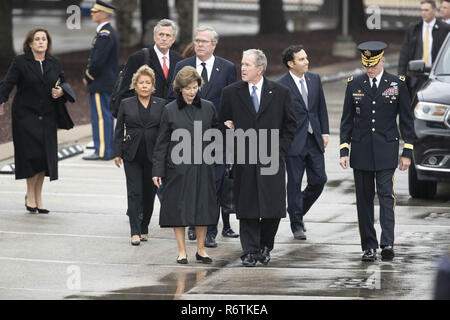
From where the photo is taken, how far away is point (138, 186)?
11.0 meters

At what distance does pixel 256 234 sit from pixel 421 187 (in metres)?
3.78

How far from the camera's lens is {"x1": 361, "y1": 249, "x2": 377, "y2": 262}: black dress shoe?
33.0 ft

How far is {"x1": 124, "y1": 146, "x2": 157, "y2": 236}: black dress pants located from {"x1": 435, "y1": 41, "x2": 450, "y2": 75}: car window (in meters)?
4.48

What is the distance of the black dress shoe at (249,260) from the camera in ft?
32.4

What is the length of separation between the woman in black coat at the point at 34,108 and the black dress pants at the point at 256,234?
3.10 m

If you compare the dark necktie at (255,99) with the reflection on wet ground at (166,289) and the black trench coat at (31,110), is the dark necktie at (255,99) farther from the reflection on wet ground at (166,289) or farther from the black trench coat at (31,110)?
the black trench coat at (31,110)

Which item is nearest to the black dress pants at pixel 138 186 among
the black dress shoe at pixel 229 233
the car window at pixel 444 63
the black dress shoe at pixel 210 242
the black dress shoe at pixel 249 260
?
the black dress shoe at pixel 210 242

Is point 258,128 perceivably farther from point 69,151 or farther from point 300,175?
point 69,151

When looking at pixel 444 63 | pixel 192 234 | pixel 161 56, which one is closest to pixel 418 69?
pixel 444 63

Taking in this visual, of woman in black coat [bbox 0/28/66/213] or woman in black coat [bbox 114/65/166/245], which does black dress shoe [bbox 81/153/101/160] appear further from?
woman in black coat [bbox 114/65/166/245]

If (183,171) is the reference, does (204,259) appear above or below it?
below

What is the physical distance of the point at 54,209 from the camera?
12.7m
